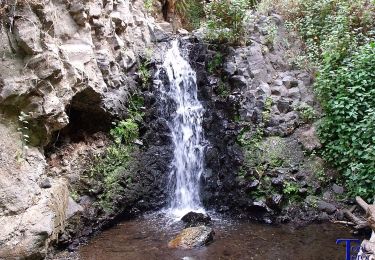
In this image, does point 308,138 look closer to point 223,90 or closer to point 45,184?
point 223,90

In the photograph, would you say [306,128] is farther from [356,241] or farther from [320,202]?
[356,241]

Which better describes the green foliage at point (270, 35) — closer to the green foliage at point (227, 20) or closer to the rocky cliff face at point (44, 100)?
the green foliage at point (227, 20)

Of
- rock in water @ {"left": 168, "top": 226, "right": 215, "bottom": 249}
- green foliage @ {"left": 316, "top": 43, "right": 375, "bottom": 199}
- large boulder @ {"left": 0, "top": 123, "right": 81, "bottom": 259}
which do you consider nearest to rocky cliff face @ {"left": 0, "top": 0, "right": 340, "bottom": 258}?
large boulder @ {"left": 0, "top": 123, "right": 81, "bottom": 259}

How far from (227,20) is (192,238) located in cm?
584

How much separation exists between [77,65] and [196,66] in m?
3.63

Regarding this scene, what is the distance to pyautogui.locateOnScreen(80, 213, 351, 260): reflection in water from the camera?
624 centimetres

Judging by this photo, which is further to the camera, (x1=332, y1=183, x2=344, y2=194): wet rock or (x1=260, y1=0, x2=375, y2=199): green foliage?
(x1=332, y1=183, x2=344, y2=194): wet rock

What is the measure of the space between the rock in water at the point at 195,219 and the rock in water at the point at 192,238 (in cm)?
47

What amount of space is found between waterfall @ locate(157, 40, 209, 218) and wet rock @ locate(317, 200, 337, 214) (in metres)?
2.65

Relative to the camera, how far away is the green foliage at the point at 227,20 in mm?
9406

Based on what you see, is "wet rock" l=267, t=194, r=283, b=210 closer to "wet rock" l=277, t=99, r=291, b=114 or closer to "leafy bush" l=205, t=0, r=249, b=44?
"wet rock" l=277, t=99, r=291, b=114

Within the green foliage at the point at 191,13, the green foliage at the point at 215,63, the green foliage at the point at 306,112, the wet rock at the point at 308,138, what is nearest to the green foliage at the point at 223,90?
the green foliage at the point at 215,63

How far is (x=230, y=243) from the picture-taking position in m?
6.69

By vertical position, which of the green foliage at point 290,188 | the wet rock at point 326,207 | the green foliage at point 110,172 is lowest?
the wet rock at point 326,207
